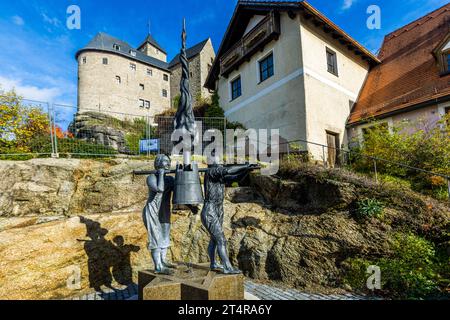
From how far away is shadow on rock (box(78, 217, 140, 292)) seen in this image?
17.4ft

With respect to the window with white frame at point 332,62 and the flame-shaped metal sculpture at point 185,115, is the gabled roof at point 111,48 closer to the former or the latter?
the window with white frame at point 332,62

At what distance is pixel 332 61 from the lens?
14.0 meters

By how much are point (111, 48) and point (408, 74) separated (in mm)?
36152

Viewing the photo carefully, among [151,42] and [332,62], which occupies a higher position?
[151,42]

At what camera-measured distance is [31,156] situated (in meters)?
8.38

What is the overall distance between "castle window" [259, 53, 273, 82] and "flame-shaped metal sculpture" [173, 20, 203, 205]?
10602 mm

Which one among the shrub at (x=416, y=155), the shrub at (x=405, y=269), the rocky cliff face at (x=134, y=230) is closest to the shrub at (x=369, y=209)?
the rocky cliff face at (x=134, y=230)

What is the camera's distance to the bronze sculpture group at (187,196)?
3875 mm

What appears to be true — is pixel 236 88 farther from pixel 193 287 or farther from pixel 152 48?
pixel 152 48

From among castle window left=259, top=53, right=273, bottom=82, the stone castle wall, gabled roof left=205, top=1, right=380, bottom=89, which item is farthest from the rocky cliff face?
the stone castle wall

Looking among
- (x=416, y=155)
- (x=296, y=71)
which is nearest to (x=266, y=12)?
(x=296, y=71)

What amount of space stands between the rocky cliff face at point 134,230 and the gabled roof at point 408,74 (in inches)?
313
